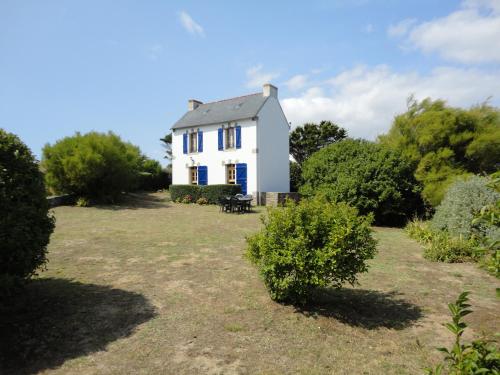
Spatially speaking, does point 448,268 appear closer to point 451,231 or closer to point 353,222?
point 451,231

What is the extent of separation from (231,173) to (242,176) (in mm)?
1342

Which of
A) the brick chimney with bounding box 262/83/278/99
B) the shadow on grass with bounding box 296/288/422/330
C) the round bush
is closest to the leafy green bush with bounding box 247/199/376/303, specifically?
the shadow on grass with bounding box 296/288/422/330

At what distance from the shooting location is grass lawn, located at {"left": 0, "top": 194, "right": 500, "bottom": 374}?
3.90m

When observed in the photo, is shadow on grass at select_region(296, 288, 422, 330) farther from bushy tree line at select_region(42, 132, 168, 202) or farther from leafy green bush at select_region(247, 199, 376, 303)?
bushy tree line at select_region(42, 132, 168, 202)

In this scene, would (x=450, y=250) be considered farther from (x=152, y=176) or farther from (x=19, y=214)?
(x=152, y=176)

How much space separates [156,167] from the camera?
105 ft

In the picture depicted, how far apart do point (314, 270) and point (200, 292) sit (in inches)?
87.5

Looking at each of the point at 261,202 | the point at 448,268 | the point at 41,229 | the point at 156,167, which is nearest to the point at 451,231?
the point at 448,268

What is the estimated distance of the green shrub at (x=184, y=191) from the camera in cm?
2317

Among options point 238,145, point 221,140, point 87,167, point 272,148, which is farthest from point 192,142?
point 87,167

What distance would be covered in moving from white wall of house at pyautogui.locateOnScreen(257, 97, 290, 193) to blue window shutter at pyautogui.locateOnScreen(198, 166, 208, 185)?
496 centimetres

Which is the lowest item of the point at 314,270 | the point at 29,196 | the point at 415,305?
the point at 415,305

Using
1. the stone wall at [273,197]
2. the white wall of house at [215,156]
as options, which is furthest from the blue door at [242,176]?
the stone wall at [273,197]

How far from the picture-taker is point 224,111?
25.9m
